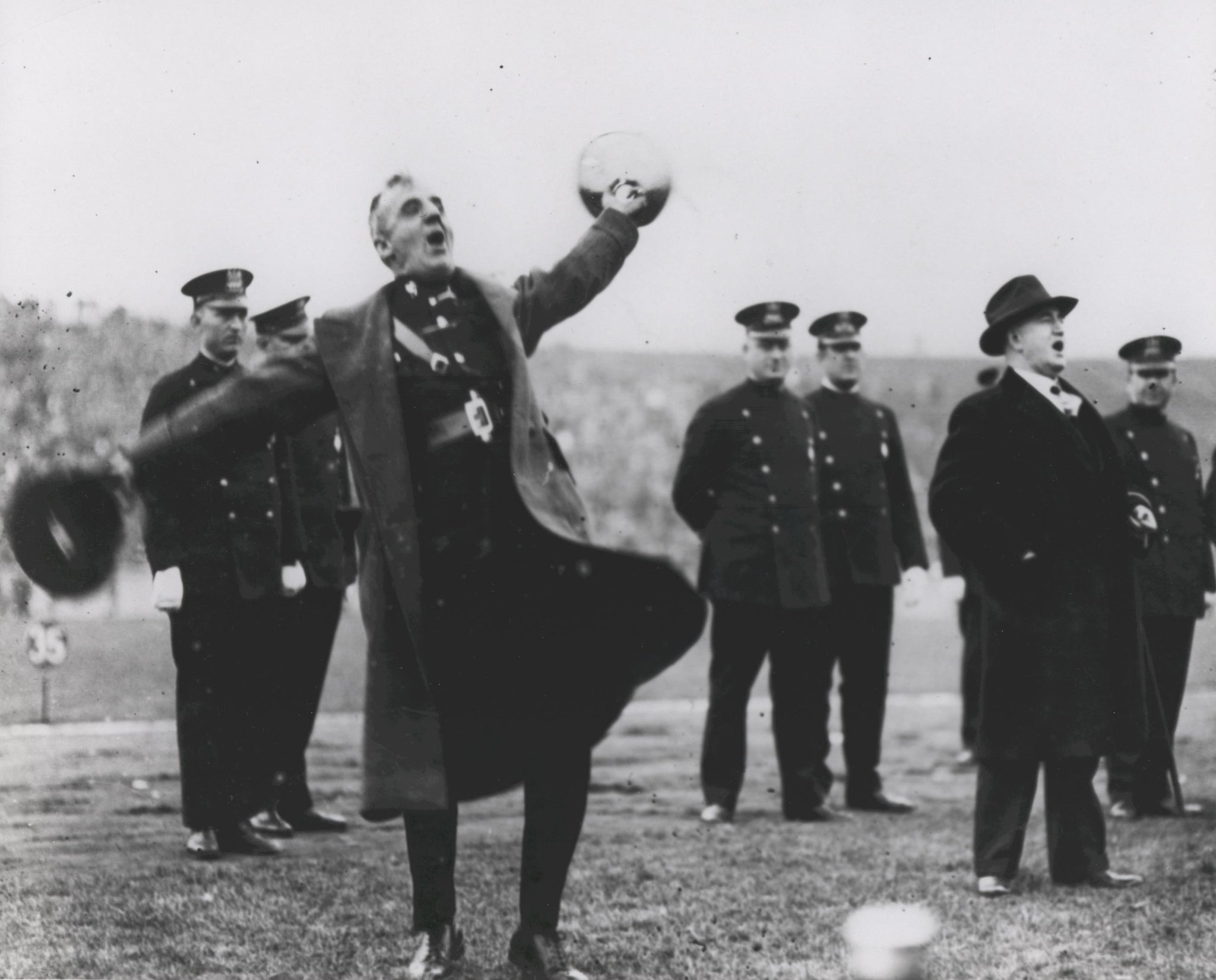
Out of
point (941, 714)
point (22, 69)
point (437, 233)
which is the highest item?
point (22, 69)

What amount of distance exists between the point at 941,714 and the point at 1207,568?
450cm

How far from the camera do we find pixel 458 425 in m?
4.67

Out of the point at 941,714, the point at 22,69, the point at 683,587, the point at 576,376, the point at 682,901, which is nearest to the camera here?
the point at 683,587

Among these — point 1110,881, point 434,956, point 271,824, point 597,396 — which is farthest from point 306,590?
point 1110,881

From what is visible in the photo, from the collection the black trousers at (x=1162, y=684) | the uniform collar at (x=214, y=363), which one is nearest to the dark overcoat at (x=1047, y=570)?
the black trousers at (x=1162, y=684)

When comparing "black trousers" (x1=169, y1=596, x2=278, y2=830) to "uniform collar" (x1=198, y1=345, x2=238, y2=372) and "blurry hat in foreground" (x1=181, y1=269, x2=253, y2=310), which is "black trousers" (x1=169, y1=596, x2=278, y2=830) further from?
"blurry hat in foreground" (x1=181, y1=269, x2=253, y2=310)

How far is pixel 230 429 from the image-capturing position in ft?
15.1

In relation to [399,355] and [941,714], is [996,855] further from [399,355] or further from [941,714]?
[941,714]

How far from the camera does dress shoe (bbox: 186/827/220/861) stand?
5.79m

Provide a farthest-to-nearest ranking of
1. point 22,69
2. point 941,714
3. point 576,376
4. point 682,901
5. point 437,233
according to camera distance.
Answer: point 941,714 → point 576,376 → point 22,69 → point 682,901 → point 437,233

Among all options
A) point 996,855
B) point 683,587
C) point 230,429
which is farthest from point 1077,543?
point 230,429

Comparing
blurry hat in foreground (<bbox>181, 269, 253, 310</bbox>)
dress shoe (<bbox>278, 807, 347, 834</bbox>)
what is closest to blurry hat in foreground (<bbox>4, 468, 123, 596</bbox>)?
blurry hat in foreground (<bbox>181, 269, 253, 310</bbox>)

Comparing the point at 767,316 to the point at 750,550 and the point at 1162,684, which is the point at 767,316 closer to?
the point at 750,550

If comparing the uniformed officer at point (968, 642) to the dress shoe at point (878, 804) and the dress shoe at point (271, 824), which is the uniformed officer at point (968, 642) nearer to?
the dress shoe at point (878, 804)
